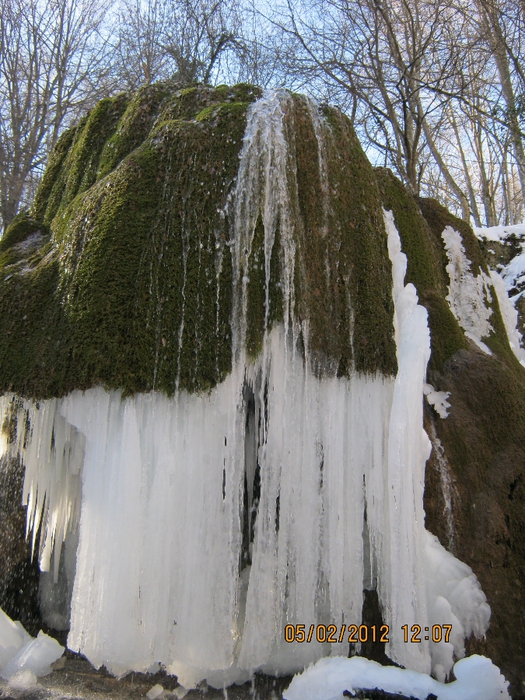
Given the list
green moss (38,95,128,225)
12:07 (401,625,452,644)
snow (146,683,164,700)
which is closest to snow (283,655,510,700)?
12:07 (401,625,452,644)

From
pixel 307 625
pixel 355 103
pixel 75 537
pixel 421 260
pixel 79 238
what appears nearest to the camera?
pixel 307 625

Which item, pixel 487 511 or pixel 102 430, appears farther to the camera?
pixel 487 511

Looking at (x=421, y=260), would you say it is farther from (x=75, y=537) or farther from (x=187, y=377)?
(x=75, y=537)

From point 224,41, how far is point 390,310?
36.0ft

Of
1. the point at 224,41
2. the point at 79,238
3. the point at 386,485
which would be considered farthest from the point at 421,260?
the point at 224,41

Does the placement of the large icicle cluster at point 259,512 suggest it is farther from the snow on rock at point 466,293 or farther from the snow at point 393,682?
the snow on rock at point 466,293

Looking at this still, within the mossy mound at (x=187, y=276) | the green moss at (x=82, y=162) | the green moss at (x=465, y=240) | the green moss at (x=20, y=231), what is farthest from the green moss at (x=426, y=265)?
the green moss at (x=20, y=231)

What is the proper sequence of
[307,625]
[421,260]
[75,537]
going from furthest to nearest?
[421,260] < [75,537] < [307,625]

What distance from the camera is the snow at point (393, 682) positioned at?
101 inches

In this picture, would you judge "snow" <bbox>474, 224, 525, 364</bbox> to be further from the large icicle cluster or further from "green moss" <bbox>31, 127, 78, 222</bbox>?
"green moss" <bbox>31, 127, 78, 222</bbox>

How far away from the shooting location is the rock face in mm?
3057

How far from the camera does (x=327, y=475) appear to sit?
3035 mm

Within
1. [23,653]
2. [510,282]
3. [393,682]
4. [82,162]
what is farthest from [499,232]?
[23,653]

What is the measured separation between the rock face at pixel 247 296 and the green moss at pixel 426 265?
0.34 meters
